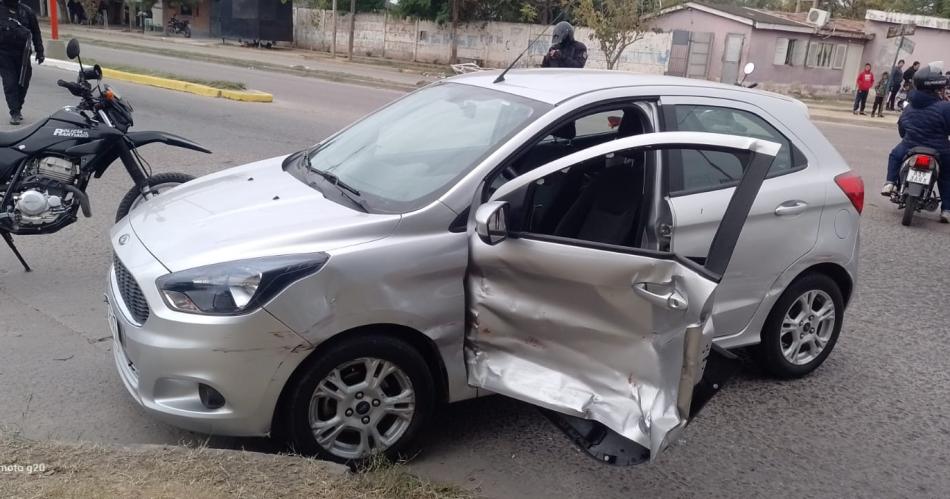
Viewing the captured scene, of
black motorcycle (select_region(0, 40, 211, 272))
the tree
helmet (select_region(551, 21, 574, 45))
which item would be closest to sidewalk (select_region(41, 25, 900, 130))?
the tree

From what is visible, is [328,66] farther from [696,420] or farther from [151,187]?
[696,420]

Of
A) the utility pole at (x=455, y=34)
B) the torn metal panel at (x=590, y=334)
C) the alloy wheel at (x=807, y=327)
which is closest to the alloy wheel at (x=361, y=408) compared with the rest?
the torn metal panel at (x=590, y=334)

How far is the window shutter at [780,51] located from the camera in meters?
35.2

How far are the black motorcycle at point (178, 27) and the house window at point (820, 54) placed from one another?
122 feet

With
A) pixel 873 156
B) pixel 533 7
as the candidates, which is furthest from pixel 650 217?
pixel 533 7

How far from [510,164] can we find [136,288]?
71.2 inches

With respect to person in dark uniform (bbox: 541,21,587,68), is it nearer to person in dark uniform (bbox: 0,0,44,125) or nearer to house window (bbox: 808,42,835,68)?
person in dark uniform (bbox: 0,0,44,125)

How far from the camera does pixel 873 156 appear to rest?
14789 mm

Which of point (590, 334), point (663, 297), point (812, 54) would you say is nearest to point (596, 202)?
point (590, 334)

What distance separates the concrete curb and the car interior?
1344cm

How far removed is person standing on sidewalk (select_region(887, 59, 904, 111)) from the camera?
91.8 feet

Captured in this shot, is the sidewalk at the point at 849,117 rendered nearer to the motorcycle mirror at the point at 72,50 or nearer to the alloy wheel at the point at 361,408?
the motorcycle mirror at the point at 72,50

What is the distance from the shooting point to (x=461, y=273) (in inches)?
142

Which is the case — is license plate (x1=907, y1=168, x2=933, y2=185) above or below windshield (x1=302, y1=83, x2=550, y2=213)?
below
